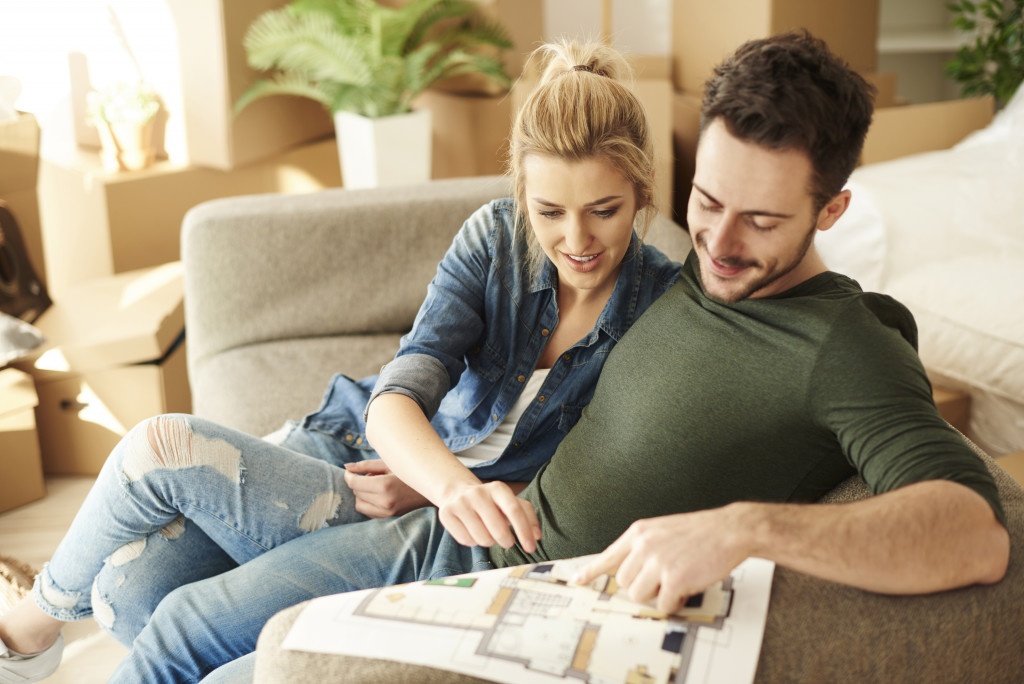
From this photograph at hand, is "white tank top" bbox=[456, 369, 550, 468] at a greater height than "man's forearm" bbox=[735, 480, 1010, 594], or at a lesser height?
lesser

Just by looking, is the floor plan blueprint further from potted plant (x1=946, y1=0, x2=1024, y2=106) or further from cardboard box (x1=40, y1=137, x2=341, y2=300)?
potted plant (x1=946, y1=0, x2=1024, y2=106)

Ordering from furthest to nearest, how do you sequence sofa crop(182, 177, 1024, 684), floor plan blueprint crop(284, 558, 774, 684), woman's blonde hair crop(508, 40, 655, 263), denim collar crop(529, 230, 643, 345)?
sofa crop(182, 177, 1024, 684), denim collar crop(529, 230, 643, 345), woman's blonde hair crop(508, 40, 655, 263), floor plan blueprint crop(284, 558, 774, 684)

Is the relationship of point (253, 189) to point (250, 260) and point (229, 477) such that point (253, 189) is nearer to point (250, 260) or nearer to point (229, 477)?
point (250, 260)

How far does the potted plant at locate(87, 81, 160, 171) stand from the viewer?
2.69 meters

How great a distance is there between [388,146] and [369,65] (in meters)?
0.26

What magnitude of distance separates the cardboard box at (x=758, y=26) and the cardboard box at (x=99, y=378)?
1609 mm

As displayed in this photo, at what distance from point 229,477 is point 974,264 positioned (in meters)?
1.60

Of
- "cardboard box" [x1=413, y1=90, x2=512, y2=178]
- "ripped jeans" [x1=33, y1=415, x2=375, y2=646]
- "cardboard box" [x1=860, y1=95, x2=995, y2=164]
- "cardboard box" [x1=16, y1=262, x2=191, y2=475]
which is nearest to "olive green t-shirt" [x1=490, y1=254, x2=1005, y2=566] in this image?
"ripped jeans" [x1=33, y1=415, x2=375, y2=646]

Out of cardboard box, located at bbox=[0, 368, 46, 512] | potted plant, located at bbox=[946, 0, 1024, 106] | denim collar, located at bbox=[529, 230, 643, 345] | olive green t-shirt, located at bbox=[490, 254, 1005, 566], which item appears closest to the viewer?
olive green t-shirt, located at bbox=[490, 254, 1005, 566]

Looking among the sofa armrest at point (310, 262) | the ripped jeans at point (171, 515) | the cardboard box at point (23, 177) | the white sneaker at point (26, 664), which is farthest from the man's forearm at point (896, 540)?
the cardboard box at point (23, 177)

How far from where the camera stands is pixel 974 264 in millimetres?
1901

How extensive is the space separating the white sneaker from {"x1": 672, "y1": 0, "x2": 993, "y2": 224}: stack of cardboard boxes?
200cm

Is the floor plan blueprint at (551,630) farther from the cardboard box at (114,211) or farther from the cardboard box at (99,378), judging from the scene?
the cardboard box at (114,211)

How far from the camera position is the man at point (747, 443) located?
29.9 inches
